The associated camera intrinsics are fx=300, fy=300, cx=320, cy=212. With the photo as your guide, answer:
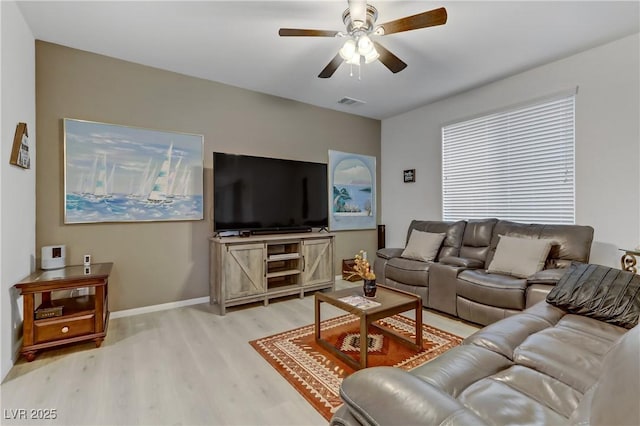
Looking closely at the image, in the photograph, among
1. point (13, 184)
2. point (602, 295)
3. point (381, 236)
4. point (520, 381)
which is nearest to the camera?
point (520, 381)

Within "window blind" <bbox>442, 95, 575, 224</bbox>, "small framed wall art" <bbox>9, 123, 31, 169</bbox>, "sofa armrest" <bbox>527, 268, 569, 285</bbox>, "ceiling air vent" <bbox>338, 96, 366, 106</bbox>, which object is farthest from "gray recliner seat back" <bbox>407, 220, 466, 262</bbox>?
"small framed wall art" <bbox>9, 123, 31, 169</bbox>

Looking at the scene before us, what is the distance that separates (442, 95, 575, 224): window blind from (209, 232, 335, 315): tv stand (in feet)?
6.49

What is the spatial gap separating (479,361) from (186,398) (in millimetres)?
1667

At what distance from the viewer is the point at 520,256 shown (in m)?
2.94

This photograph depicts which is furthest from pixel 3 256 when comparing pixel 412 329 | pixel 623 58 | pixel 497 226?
pixel 623 58

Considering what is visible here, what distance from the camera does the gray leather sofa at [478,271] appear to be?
2621mm

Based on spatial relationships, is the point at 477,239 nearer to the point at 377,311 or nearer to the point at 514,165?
the point at 514,165

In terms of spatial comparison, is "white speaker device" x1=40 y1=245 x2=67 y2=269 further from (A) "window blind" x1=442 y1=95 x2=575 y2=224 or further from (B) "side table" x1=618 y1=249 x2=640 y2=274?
(B) "side table" x1=618 y1=249 x2=640 y2=274

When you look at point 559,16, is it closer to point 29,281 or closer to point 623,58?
point 623,58

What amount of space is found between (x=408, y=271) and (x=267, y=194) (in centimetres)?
196

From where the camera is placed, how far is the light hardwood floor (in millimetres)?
1679

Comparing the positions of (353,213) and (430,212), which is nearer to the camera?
(430,212)

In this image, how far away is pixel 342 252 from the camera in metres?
4.91

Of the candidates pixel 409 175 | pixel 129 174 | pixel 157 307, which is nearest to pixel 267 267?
pixel 157 307
